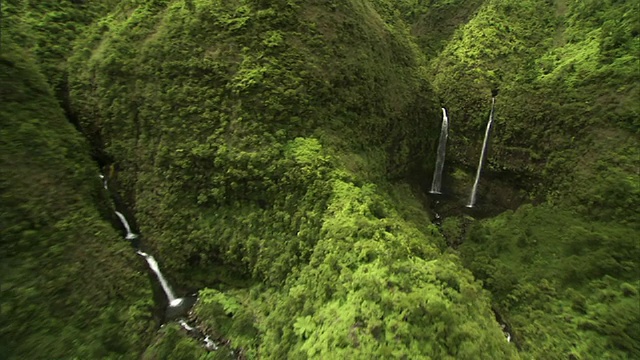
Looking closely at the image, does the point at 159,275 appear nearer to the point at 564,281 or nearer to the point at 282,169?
the point at 282,169

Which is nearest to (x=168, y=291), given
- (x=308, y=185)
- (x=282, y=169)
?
(x=282, y=169)

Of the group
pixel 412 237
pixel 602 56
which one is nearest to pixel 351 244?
pixel 412 237

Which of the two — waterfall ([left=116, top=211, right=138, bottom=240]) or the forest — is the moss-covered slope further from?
waterfall ([left=116, top=211, right=138, bottom=240])

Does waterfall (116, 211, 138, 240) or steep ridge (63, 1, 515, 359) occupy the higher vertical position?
steep ridge (63, 1, 515, 359)

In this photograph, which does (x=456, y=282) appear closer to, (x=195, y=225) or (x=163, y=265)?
(x=195, y=225)

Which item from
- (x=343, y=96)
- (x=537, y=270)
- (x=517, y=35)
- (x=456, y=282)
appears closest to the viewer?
(x=456, y=282)

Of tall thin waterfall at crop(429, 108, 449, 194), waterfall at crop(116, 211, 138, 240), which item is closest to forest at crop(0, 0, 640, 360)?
waterfall at crop(116, 211, 138, 240)
